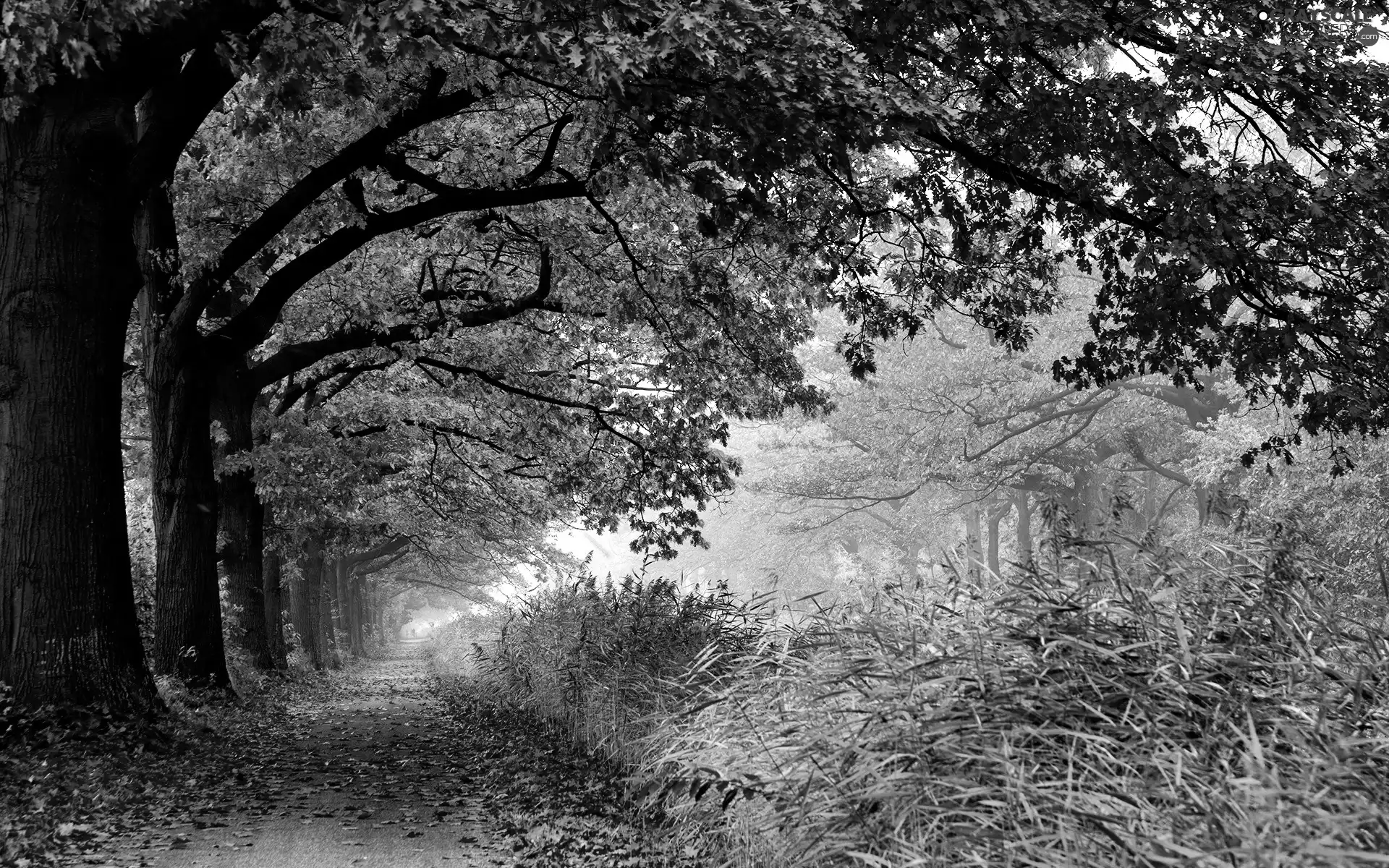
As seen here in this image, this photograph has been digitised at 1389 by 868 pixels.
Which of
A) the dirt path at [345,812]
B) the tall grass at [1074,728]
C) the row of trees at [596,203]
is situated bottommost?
the dirt path at [345,812]

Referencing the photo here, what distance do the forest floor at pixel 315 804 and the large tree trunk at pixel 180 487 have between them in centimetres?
170

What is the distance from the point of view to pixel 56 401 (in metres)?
10.2

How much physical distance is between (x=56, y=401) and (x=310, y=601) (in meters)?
26.2

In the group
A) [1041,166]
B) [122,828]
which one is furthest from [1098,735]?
[1041,166]

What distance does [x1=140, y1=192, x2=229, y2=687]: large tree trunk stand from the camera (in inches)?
571

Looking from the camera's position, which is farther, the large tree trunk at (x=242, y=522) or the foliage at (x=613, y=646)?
the large tree trunk at (x=242, y=522)

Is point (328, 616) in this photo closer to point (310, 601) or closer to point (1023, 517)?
point (310, 601)

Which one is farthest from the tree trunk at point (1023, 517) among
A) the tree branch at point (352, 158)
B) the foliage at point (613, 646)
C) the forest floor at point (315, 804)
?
the tree branch at point (352, 158)

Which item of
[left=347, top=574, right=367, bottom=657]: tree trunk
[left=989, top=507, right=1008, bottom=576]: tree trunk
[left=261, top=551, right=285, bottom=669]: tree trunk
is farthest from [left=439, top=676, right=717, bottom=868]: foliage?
[left=347, top=574, right=367, bottom=657]: tree trunk

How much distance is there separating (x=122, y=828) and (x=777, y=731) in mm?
4651

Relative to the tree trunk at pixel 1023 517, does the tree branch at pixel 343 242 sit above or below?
above

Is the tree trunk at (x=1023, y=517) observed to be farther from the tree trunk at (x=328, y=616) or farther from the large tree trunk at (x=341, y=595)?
the large tree trunk at (x=341, y=595)

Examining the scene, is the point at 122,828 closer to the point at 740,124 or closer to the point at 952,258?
the point at 740,124

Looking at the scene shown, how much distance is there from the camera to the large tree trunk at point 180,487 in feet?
47.6
